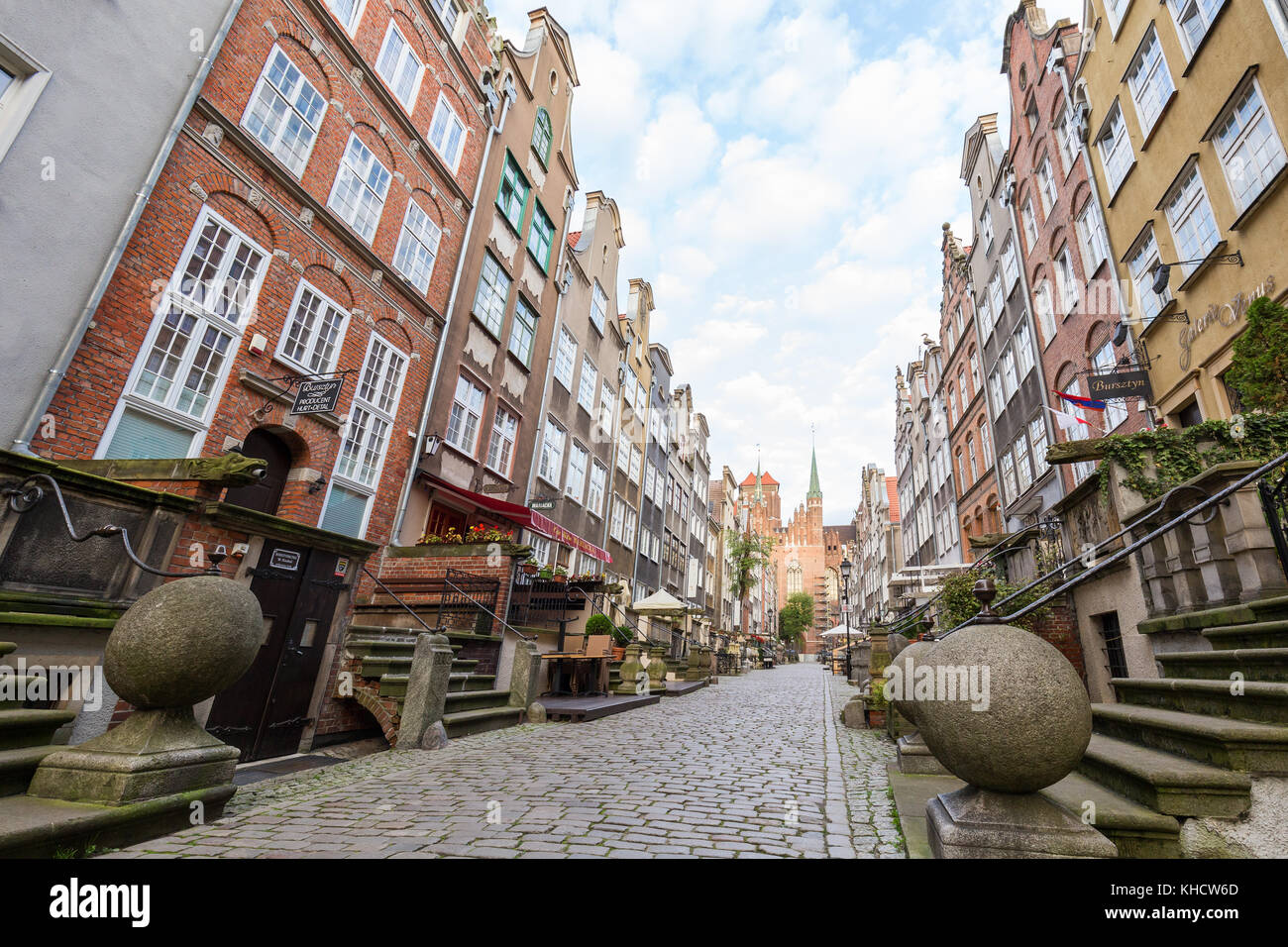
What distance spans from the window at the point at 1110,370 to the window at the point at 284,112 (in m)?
18.1

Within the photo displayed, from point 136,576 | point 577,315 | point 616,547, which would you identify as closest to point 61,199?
point 136,576

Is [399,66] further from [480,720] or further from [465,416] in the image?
[480,720]

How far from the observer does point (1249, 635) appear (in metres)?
4.16

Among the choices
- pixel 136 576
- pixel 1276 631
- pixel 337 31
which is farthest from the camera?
pixel 337 31

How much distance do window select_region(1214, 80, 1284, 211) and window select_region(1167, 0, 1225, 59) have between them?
1.77 metres

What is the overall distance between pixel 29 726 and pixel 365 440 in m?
8.80

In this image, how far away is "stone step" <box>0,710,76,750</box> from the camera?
392cm

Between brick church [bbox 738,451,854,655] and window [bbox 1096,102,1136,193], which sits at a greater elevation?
brick church [bbox 738,451,854,655]

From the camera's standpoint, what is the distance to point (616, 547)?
84.9 feet

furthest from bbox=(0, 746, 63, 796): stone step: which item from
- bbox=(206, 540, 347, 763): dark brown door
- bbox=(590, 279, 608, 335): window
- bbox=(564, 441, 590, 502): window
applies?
bbox=(590, 279, 608, 335): window

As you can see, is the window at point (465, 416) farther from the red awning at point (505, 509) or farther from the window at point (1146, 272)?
the window at point (1146, 272)

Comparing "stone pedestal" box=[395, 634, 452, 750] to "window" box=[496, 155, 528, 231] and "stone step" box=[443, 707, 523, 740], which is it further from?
"window" box=[496, 155, 528, 231]

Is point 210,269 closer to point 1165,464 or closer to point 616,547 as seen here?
point 1165,464

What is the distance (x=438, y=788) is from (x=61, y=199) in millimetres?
8756
